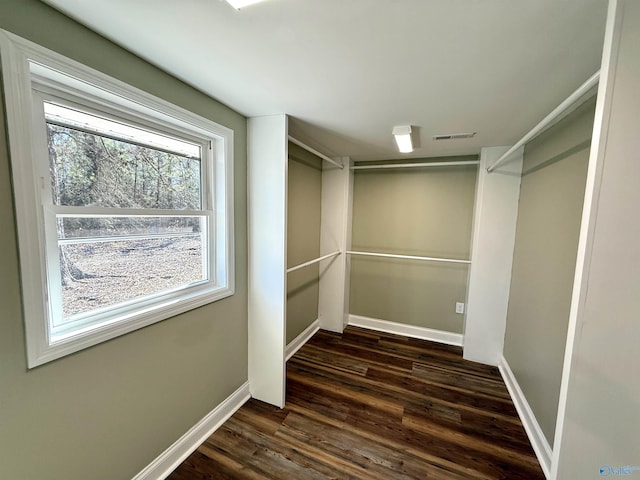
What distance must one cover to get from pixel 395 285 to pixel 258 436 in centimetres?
218

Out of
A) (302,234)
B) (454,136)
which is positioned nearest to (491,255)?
(454,136)

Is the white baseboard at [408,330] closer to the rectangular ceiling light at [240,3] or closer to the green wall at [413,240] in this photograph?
the green wall at [413,240]

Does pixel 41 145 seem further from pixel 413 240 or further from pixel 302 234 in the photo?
pixel 413 240

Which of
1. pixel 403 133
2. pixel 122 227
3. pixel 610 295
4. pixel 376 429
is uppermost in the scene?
pixel 403 133

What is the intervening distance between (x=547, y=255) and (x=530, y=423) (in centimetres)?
120

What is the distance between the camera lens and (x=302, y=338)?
9.60 feet

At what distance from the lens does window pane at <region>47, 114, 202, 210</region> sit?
105 cm

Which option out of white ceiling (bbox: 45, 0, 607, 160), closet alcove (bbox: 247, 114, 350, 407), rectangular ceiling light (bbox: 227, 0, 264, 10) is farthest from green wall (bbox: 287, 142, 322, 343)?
rectangular ceiling light (bbox: 227, 0, 264, 10)

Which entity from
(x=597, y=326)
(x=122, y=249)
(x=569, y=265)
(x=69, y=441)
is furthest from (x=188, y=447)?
(x=569, y=265)

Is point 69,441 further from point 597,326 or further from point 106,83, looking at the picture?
point 597,326

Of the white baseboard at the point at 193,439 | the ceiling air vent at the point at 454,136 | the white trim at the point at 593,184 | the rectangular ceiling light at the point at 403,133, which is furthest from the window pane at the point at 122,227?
the ceiling air vent at the point at 454,136

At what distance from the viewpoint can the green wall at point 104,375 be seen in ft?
2.85

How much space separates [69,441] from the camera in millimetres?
1044

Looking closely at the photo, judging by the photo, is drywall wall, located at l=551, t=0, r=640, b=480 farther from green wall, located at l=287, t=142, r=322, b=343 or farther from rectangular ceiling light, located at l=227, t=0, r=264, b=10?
green wall, located at l=287, t=142, r=322, b=343
